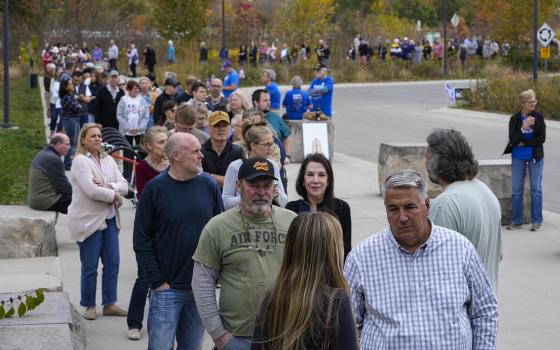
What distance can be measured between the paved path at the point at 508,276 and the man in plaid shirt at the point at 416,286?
4193 mm

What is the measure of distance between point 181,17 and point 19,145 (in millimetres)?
32827

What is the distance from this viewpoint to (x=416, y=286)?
4422 mm

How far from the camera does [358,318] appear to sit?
181 inches

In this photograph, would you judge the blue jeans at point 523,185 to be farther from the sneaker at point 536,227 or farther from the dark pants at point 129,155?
the dark pants at point 129,155

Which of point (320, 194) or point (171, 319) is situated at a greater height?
point (320, 194)

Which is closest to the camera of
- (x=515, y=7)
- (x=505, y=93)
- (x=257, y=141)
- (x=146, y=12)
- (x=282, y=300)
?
(x=282, y=300)

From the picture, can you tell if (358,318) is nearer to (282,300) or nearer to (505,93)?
(282,300)

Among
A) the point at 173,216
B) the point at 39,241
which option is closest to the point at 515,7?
the point at 39,241

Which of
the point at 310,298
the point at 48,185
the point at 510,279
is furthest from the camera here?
the point at 48,185

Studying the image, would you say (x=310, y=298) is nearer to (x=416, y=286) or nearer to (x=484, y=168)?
(x=416, y=286)

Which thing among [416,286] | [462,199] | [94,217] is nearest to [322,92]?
[94,217]

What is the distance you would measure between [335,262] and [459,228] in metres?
1.35

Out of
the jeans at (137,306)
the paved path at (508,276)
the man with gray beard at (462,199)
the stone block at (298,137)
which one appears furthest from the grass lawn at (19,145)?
the man with gray beard at (462,199)

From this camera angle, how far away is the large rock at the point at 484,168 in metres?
14.3
